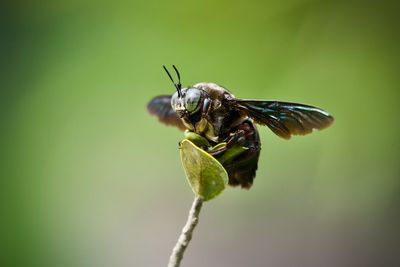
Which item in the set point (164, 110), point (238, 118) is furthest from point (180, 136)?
point (238, 118)

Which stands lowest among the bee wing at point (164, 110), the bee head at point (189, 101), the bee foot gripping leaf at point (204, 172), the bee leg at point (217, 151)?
the bee foot gripping leaf at point (204, 172)

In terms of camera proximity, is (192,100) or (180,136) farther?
(180,136)

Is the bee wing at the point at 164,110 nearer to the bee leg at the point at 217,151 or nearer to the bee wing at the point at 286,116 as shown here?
the bee wing at the point at 286,116

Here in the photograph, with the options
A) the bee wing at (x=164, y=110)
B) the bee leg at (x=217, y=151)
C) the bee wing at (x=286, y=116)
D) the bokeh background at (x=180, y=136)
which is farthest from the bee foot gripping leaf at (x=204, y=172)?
the bokeh background at (x=180, y=136)

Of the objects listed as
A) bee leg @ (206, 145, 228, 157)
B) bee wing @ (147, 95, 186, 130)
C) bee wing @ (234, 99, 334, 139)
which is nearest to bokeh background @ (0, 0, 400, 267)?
bee wing @ (147, 95, 186, 130)

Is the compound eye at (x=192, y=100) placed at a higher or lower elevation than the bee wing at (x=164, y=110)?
lower

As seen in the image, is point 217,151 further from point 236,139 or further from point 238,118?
point 238,118
